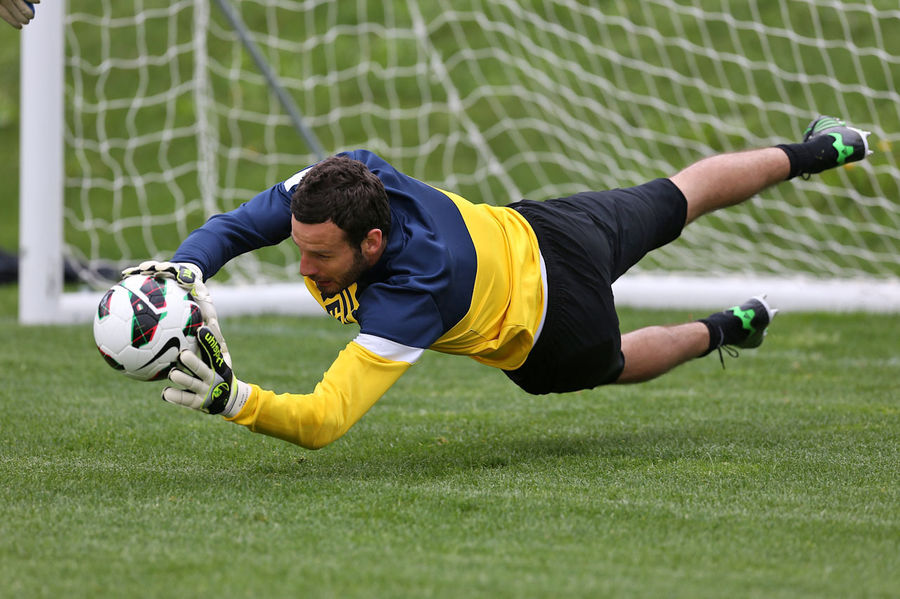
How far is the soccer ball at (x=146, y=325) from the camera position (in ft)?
10.8

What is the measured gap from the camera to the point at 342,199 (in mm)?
3365

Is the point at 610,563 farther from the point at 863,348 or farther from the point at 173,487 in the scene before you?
the point at 863,348

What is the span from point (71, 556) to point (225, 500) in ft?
2.03

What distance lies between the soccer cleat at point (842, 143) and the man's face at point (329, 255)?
2139 mm

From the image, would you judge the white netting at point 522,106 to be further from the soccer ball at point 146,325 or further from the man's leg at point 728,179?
the soccer ball at point 146,325

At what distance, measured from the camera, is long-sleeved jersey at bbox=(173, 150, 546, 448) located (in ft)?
11.2

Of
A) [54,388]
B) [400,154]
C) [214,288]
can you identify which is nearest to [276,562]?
[54,388]

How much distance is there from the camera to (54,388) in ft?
17.3

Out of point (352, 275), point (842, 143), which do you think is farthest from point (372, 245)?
point (842, 143)

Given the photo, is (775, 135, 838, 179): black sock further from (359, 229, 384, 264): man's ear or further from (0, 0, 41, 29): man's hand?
(0, 0, 41, 29): man's hand

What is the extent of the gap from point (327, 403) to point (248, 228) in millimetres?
788

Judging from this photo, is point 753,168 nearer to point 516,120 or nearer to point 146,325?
point 146,325

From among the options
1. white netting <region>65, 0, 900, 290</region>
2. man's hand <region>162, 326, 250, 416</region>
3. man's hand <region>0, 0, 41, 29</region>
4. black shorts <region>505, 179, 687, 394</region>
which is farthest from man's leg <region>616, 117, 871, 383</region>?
white netting <region>65, 0, 900, 290</region>

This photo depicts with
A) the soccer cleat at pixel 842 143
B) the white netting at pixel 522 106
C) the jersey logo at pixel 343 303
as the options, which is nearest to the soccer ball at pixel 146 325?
the jersey logo at pixel 343 303
